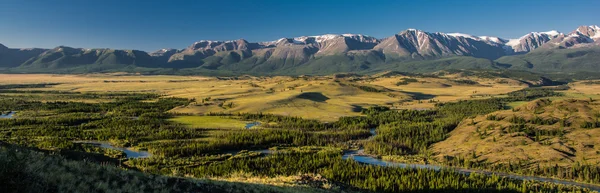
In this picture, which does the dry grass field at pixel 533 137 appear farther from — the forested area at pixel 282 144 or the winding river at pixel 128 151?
the winding river at pixel 128 151

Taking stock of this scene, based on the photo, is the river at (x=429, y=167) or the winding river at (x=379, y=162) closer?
the river at (x=429, y=167)

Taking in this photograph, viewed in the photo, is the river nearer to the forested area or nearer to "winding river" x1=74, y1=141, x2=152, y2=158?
the forested area

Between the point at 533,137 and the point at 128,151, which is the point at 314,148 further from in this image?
the point at 533,137

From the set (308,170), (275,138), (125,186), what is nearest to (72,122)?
(275,138)

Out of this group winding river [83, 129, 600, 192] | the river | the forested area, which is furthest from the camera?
winding river [83, 129, 600, 192]

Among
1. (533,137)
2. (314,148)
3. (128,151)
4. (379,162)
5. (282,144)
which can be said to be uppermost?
(533,137)

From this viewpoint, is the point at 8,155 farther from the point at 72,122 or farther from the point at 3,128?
the point at 72,122

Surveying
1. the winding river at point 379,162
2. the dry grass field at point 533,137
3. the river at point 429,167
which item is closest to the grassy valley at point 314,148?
the dry grass field at point 533,137

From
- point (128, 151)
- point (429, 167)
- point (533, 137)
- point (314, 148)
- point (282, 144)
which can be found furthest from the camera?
point (282, 144)

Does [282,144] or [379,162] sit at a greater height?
[282,144]

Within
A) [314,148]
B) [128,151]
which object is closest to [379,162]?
[314,148]

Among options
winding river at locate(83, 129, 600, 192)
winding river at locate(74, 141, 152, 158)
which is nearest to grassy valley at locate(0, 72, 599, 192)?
winding river at locate(74, 141, 152, 158)

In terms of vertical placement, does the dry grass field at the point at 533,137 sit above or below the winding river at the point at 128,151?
above
